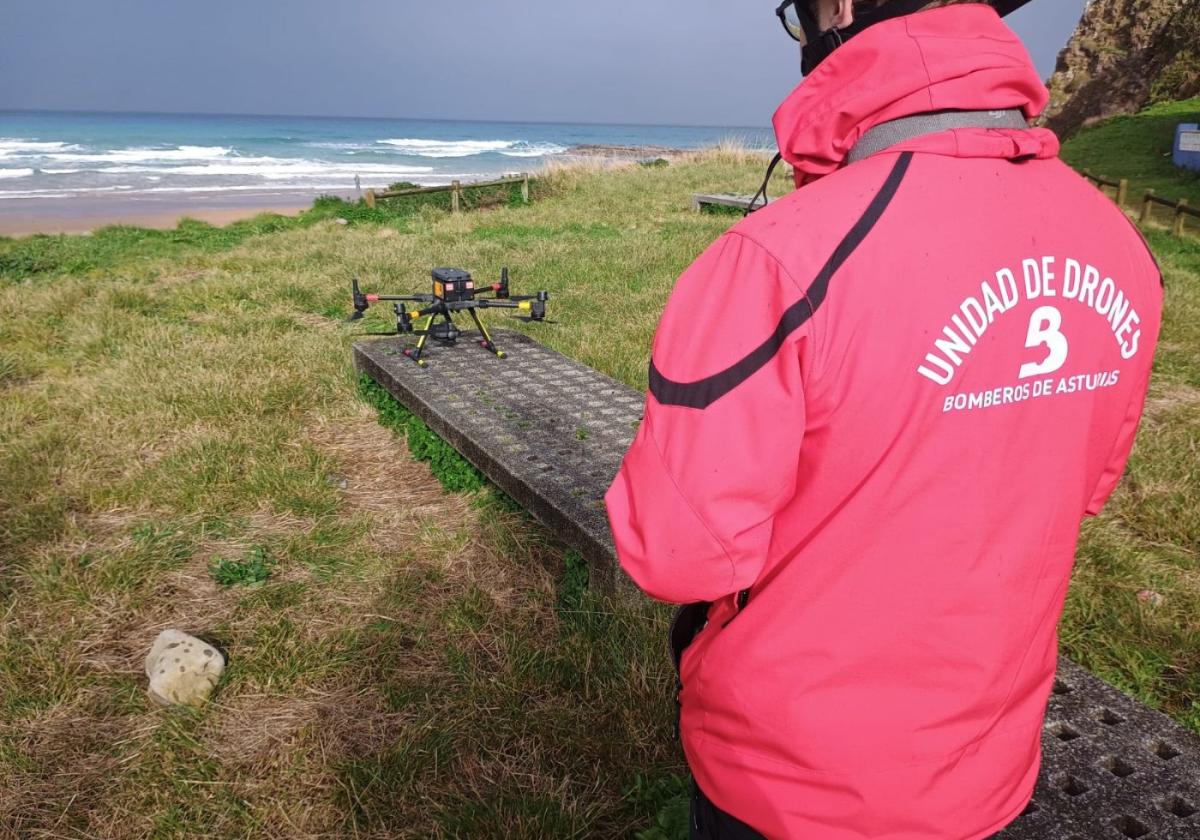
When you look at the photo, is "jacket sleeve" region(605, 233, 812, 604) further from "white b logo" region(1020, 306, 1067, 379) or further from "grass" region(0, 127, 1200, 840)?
"grass" region(0, 127, 1200, 840)

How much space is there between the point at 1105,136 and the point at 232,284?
2464cm

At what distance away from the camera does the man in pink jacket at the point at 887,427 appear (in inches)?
43.7

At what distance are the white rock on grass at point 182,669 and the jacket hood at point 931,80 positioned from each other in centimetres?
293

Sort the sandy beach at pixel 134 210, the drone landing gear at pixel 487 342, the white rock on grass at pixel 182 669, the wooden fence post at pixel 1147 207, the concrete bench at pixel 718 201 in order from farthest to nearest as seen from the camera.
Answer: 1. the sandy beach at pixel 134 210
2. the concrete bench at pixel 718 201
3. the wooden fence post at pixel 1147 207
4. the drone landing gear at pixel 487 342
5. the white rock on grass at pixel 182 669

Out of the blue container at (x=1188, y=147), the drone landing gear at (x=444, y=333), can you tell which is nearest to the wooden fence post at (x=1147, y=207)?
the blue container at (x=1188, y=147)

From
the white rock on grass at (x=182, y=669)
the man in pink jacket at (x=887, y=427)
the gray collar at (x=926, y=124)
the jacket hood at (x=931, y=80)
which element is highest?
the jacket hood at (x=931, y=80)

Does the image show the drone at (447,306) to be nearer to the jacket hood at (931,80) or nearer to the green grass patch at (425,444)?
the green grass patch at (425,444)

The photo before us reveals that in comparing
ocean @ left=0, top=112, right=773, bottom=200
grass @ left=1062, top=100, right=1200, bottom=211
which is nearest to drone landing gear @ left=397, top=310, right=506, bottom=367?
grass @ left=1062, top=100, right=1200, bottom=211

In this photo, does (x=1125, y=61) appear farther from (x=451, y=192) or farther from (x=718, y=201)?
(x=451, y=192)

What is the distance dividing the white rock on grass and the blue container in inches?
850

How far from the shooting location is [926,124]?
1.13m

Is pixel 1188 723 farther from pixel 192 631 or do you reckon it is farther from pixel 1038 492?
pixel 192 631

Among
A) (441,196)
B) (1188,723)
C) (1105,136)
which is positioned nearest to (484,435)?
(1188,723)

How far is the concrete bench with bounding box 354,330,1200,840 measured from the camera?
2.08 m
